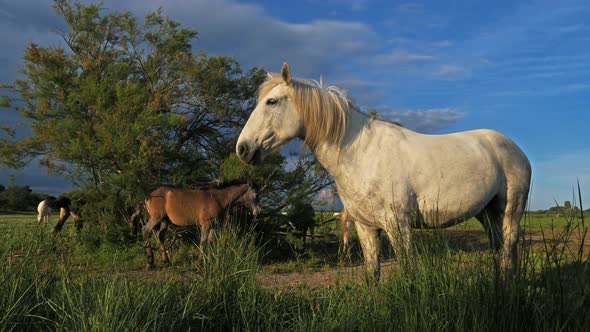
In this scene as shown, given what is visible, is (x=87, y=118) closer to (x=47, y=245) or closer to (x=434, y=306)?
(x=47, y=245)

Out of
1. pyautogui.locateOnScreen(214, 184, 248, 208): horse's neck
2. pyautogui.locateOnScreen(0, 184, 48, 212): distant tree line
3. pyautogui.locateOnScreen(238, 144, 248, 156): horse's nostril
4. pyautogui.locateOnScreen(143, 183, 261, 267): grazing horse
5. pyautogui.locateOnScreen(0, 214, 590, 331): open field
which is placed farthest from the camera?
pyautogui.locateOnScreen(0, 184, 48, 212): distant tree line

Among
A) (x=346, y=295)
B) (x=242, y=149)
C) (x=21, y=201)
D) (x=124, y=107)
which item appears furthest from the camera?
(x=21, y=201)

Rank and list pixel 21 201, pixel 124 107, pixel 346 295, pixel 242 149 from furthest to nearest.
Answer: pixel 21 201 → pixel 124 107 → pixel 242 149 → pixel 346 295

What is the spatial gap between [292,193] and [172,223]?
2.47 meters

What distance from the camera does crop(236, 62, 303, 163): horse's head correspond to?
4195 millimetres

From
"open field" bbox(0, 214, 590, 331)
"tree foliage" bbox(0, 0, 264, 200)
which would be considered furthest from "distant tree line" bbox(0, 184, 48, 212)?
"open field" bbox(0, 214, 590, 331)

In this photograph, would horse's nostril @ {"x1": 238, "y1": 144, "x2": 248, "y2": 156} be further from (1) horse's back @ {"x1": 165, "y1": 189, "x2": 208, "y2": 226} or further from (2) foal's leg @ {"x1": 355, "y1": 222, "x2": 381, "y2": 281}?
(1) horse's back @ {"x1": 165, "y1": 189, "x2": 208, "y2": 226}

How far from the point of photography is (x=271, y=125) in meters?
4.23

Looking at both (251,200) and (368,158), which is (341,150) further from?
(251,200)

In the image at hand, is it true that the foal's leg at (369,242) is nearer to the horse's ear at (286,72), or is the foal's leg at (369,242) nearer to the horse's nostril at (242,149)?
the horse's nostril at (242,149)

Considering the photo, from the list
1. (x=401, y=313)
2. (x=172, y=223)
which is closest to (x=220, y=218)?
(x=172, y=223)

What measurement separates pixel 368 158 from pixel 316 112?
2.03 ft

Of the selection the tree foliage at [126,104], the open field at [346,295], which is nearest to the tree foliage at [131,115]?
the tree foliage at [126,104]

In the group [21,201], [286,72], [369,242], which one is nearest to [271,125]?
[286,72]
